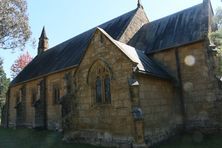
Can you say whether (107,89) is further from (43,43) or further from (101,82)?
(43,43)

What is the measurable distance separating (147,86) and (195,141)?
4151 millimetres

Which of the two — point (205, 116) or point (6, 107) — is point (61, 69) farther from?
point (6, 107)

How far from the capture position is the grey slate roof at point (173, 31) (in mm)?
15086

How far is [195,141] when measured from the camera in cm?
1234

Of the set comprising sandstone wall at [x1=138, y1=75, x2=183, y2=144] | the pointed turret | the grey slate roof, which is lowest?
sandstone wall at [x1=138, y1=75, x2=183, y2=144]

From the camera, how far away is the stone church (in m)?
11.6

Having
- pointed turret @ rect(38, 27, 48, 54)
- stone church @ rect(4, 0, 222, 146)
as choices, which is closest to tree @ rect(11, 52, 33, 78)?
pointed turret @ rect(38, 27, 48, 54)

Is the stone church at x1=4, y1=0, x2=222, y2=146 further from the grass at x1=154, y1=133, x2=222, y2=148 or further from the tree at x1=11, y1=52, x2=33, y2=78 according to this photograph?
the tree at x1=11, y1=52, x2=33, y2=78

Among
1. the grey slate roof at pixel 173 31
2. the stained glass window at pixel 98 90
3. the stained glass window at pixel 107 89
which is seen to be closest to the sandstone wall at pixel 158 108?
the stained glass window at pixel 107 89

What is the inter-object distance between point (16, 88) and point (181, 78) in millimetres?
23797

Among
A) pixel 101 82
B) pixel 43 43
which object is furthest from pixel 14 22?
pixel 43 43

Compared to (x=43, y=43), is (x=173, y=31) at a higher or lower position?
lower

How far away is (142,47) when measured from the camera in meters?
17.7

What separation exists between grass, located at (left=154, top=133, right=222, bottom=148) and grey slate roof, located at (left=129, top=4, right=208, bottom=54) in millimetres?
6101
